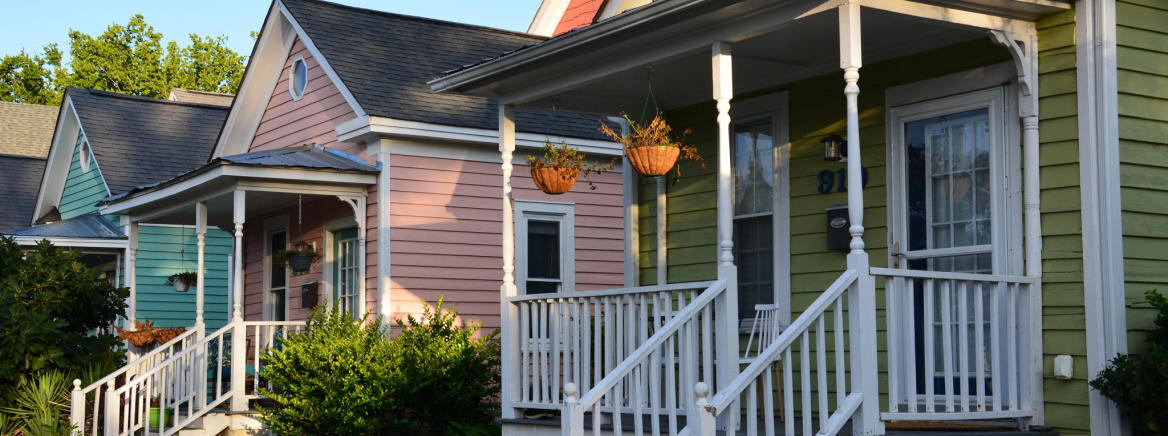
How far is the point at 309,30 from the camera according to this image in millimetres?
13078

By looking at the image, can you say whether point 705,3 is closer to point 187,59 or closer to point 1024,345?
point 1024,345

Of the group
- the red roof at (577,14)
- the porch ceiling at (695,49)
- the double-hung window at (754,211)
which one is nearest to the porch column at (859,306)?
the porch ceiling at (695,49)

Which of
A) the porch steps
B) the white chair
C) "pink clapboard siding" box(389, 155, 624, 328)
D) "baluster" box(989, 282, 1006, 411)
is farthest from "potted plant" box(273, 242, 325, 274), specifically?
"baluster" box(989, 282, 1006, 411)

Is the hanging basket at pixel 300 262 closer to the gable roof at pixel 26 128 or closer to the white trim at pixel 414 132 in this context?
the white trim at pixel 414 132

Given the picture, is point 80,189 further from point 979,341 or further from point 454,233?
point 979,341

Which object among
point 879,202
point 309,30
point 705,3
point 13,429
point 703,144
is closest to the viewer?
point 705,3

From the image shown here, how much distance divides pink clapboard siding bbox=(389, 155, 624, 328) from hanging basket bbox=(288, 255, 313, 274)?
109 centimetres

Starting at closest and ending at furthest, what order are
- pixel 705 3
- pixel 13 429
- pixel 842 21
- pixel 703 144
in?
pixel 842 21
pixel 705 3
pixel 703 144
pixel 13 429

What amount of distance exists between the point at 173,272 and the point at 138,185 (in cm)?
152

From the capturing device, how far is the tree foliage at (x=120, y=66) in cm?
3819

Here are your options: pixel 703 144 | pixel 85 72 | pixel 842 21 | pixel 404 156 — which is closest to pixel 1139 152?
pixel 842 21

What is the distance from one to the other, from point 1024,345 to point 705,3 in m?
2.62

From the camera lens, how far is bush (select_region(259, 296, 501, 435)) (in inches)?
365

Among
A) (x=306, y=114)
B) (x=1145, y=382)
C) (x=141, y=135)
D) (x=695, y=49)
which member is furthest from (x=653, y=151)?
(x=141, y=135)
